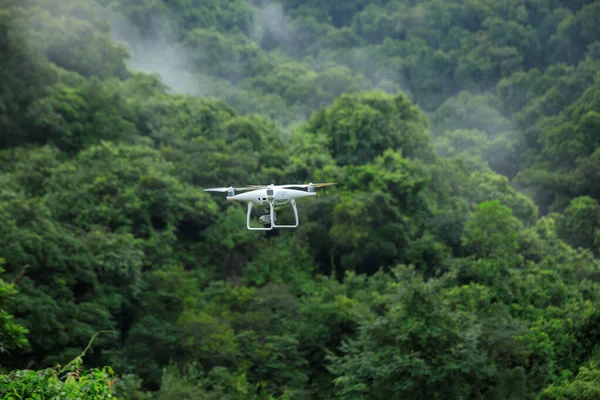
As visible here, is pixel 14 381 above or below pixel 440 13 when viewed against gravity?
below

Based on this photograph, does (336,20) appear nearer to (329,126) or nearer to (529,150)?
(529,150)

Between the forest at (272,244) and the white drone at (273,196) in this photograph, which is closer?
the white drone at (273,196)

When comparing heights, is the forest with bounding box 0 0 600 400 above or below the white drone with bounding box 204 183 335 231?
above

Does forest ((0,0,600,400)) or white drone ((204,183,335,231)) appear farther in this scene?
forest ((0,0,600,400))

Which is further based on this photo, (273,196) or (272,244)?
(272,244)

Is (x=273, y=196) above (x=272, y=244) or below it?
below

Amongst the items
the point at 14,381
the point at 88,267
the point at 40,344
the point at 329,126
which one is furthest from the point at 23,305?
the point at 329,126

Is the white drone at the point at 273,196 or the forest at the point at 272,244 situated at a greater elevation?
the forest at the point at 272,244

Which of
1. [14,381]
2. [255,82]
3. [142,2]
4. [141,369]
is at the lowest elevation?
[14,381]
